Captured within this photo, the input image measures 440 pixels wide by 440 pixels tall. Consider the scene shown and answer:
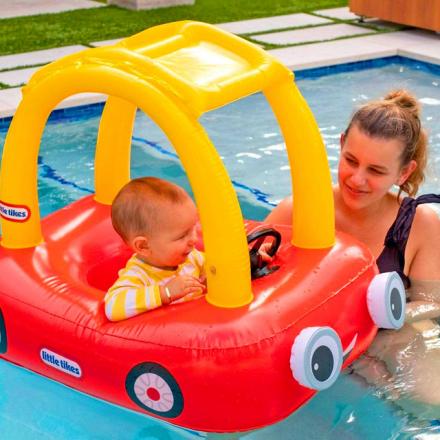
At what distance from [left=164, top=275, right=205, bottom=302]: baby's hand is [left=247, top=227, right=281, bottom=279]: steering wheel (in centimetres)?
18

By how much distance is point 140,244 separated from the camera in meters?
2.40

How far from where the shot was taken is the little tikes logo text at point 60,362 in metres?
2.43

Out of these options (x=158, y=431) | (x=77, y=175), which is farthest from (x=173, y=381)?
(x=77, y=175)

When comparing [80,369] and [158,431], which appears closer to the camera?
[80,369]

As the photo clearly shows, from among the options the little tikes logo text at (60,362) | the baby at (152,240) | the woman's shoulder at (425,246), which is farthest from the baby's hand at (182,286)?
the woman's shoulder at (425,246)

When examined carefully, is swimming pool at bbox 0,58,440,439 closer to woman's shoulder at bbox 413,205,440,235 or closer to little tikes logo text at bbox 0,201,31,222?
woman's shoulder at bbox 413,205,440,235

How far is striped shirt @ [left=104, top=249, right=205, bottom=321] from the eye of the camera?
7.65 ft

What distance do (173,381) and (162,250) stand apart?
13.7 inches

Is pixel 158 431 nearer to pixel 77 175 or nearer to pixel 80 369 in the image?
pixel 80 369

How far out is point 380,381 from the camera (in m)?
2.91

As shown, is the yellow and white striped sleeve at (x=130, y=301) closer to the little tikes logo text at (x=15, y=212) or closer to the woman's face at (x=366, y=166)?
the little tikes logo text at (x=15, y=212)

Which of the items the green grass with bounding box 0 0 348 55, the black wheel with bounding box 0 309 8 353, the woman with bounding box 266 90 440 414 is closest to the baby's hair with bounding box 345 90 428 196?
the woman with bounding box 266 90 440 414

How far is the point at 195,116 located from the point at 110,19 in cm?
577

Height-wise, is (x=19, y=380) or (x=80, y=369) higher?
(x=80, y=369)
